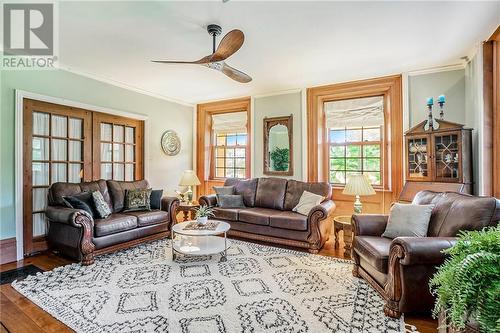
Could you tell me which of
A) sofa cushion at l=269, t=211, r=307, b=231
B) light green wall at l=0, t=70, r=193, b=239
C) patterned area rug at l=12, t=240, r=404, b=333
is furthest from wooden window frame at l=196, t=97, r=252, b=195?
patterned area rug at l=12, t=240, r=404, b=333

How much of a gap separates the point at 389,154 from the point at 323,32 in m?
2.51

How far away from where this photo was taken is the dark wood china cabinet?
3.38 metres

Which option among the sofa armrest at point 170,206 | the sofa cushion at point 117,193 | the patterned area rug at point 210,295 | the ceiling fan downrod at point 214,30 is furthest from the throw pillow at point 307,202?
the sofa cushion at point 117,193

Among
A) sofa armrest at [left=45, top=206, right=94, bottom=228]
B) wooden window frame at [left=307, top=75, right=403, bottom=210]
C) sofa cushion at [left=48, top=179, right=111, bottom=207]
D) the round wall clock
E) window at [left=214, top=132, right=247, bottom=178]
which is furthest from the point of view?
window at [left=214, top=132, right=247, bottom=178]

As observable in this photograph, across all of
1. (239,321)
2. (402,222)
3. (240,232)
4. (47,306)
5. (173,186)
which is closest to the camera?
(239,321)

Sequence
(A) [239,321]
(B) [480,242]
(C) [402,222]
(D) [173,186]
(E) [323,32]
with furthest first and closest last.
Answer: (D) [173,186]
(E) [323,32]
(C) [402,222]
(A) [239,321]
(B) [480,242]

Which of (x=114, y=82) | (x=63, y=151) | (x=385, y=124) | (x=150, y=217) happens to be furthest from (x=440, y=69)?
(x=63, y=151)

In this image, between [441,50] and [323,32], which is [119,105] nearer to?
[323,32]

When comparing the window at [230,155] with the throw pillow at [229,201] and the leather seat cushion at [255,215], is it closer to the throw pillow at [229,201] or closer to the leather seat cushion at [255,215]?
the throw pillow at [229,201]

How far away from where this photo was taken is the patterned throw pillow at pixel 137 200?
420 cm

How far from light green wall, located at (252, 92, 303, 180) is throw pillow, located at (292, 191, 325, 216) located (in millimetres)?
892

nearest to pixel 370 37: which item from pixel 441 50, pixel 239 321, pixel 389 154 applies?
pixel 441 50

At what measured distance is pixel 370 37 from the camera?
3.09 metres

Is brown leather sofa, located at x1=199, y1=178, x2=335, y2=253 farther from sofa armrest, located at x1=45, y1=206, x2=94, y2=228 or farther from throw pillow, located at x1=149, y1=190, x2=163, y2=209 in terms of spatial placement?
sofa armrest, located at x1=45, y1=206, x2=94, y2=228
